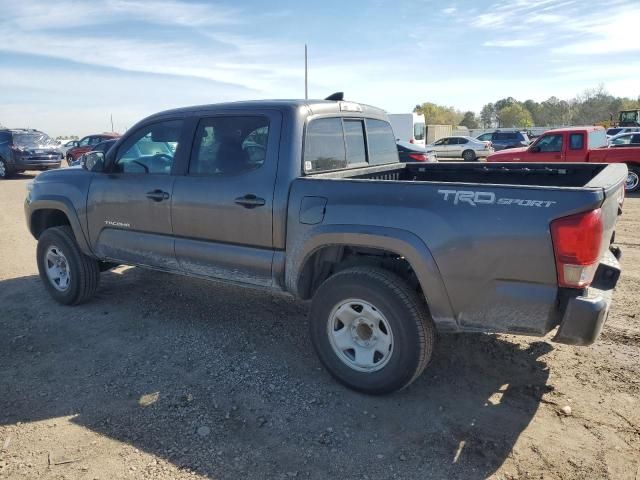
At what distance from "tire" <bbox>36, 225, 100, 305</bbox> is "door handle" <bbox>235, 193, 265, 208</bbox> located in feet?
7.20

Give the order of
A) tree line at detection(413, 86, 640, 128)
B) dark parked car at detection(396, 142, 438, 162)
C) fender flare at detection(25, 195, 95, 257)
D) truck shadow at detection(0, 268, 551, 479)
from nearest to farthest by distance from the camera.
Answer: truck shadow at detection(0, 268, 551, 479) < fender flare at detection(25, 195, 95, 257) < dark parked car at detection(396, 142, 438, 162) < tree line at detection(413, 86, 640, 128)

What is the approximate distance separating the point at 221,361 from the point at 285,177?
4.97 ft

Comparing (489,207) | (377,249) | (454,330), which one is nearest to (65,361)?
(377,249)

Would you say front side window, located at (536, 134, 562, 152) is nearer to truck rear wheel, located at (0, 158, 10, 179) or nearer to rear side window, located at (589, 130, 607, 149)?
rear side window, located at (589, 130, 607, 149)

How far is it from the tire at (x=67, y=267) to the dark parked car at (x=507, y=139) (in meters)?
25.5

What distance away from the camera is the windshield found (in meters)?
18.7

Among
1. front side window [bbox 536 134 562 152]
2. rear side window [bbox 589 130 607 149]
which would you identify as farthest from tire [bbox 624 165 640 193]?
front side window [bbox 536 134 562 152]

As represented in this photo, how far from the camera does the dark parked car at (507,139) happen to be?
2696 centimetres

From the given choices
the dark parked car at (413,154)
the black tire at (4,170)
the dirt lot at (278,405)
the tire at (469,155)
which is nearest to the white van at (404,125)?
the tire at (469,155)

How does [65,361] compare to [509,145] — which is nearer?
[65,361]

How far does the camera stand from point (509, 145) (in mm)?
27125

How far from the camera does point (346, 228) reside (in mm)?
3229

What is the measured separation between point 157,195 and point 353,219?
1.91 meters

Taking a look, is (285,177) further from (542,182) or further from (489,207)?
(542,182)
